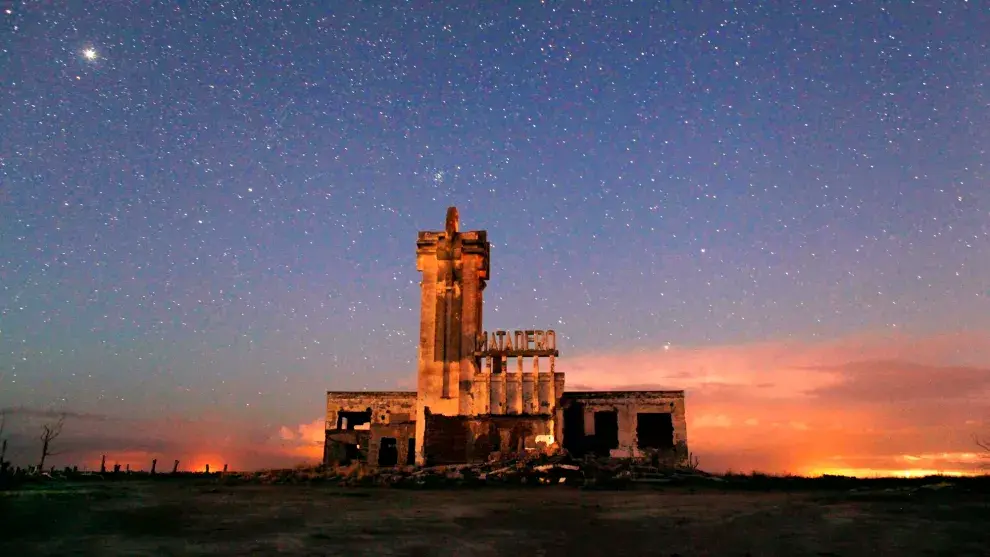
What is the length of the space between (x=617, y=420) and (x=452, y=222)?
21.5 meters

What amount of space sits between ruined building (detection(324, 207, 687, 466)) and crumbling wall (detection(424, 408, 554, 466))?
0.07 m

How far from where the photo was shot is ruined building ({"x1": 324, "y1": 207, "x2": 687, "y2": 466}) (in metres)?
44.8

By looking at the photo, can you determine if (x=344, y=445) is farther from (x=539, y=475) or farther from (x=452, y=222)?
(x=539, y=475)

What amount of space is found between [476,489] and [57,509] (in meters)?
14.1

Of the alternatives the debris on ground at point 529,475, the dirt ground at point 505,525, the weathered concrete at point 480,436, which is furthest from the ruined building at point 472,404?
the dirt ground at point 505,525

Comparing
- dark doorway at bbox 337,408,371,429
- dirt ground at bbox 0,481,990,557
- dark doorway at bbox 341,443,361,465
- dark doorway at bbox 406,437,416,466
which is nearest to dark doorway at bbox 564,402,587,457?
dark doorway at bbox 406,437,416,466

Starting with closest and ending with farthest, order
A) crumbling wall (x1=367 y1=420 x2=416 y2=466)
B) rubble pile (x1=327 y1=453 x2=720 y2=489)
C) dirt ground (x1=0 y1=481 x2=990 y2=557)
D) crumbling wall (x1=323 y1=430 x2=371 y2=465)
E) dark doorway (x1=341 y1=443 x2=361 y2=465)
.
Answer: dirt ground (x1=0 y1=481 x2=990 y2=557), rubble pile (x1=327 y1=453 x2=720 y2=489), crumbling wall (x1=367 y1=420 x2=416 y2=466), crumbling wall (x1=323 y1=430 x2=371 y2=465), dark doorway (x1=341 y1=443 x2=361 y2=465)

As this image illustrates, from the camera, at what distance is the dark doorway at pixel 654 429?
168ft

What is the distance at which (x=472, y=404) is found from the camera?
5166cm

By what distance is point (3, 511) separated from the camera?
17359 mm

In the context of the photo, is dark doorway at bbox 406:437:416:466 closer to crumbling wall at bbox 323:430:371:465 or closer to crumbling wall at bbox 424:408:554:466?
crumbling wall at bbox 323:430:371:465

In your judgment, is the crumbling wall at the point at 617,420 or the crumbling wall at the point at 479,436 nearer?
the crumbling wall at the point at 479,436

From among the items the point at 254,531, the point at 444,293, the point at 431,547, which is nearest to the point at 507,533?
the point at 431,547

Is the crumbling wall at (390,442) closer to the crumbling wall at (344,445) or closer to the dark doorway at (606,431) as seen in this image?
the crumbling wall at (344,445)
